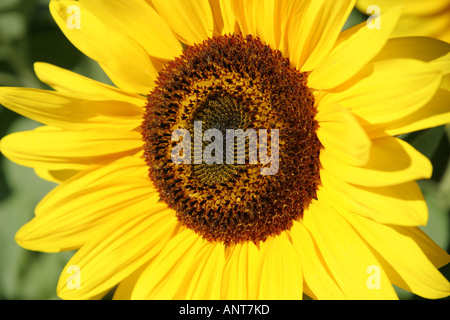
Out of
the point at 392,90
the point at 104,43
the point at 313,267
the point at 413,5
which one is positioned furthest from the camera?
the point at 104,43

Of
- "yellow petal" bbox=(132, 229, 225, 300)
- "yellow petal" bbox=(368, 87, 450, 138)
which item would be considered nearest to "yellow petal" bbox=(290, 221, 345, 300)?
"yellow petal" bbox=(132, 229, 225, 300)

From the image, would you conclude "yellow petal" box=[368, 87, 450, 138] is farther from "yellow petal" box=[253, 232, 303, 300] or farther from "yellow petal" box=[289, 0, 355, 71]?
"yellow petal" box=[253, 232, 303, 300]

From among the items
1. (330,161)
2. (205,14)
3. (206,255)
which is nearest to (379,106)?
(330,161)

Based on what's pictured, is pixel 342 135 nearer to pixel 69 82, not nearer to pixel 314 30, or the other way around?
pixel 314 30

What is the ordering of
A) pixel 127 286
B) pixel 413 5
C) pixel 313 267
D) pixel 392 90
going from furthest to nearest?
pixel 127 286
pixel 313 267
pixel 413 5
pixel 392 90

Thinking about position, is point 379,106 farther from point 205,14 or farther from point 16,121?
point 16,121

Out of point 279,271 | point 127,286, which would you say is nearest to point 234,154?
point 279,271
